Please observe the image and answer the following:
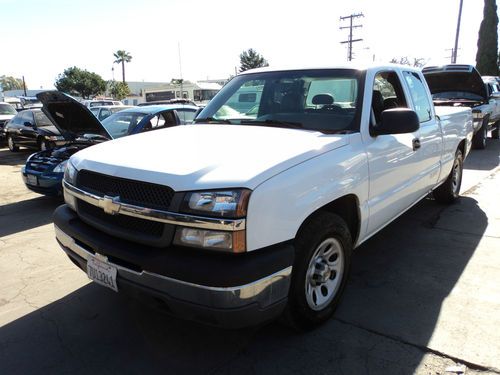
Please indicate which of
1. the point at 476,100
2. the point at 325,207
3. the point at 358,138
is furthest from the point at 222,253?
the point at 476,100

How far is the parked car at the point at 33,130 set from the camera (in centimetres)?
1149

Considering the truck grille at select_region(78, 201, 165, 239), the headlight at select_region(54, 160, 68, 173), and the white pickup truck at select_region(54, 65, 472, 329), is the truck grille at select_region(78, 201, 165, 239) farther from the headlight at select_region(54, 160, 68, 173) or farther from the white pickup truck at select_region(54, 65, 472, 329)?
the headlight at select_region(54, 160, 68, 173)

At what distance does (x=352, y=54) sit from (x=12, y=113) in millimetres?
38340

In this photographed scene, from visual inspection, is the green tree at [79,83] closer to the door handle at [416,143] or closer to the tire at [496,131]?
the tire at [496,131]

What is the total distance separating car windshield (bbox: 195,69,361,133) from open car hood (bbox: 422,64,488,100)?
863cm

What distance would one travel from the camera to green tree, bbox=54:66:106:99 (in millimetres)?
68750

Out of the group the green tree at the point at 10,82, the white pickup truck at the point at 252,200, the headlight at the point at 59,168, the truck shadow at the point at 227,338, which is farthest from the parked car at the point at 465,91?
the green tree at the point at 10,82

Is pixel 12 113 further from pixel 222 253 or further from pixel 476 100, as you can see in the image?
pixel 222 253

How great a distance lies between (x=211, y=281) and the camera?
2145 mm

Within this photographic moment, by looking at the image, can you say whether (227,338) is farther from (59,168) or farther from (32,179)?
(32,179)

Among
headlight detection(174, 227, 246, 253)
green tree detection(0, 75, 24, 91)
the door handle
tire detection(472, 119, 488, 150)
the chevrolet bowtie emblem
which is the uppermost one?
green tree detection(0, 75, 24, 91)

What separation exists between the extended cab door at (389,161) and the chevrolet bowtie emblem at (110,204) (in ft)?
6.01

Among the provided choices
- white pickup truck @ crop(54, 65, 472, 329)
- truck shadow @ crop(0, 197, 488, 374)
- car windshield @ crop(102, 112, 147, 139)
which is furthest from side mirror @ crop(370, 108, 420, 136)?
car windshield @ crop(102, 112, 147, 139)

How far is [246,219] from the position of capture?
2.20 meters
